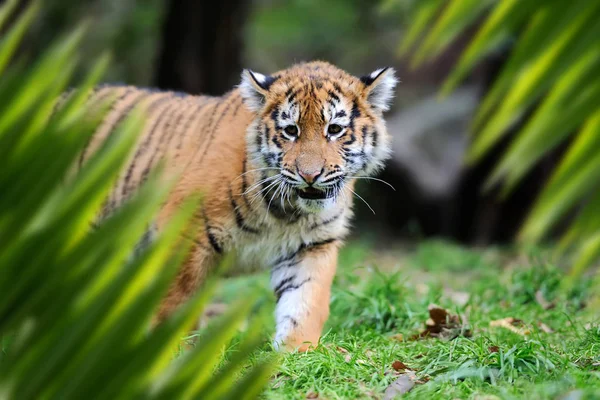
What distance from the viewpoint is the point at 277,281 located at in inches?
168

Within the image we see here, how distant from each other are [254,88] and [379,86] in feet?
2.28

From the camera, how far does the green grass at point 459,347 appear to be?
2.75m

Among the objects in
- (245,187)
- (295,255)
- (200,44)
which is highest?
(200,44)

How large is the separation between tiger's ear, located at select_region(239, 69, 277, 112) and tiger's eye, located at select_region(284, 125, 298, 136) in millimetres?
259

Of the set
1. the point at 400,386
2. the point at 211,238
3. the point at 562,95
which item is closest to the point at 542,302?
the point at 211,238

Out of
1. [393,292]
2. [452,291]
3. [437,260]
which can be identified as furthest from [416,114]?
[393,292]

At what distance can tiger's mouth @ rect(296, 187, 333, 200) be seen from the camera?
13.1ft

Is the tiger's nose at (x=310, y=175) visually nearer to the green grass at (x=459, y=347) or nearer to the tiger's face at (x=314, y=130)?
the tiger's face at (x=314, y=130)

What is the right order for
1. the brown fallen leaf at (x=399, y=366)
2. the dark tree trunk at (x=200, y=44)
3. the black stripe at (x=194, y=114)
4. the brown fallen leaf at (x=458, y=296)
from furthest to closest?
the dark tree trunk at (x=200, y=44)
the brown fallen leaf at (x=458, y=296)
the black stripe at (x=194, y=114)
the brown fallen leaf at (x=399, y=366)

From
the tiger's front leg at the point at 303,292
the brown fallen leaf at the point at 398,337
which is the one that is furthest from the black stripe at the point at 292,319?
the brown fallen leaf at the point at 398,337

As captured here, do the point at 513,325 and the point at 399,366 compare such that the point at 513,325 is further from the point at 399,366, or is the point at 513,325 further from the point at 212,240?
the point at 212,240

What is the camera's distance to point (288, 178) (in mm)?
3986

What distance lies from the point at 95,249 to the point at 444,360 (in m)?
2.38

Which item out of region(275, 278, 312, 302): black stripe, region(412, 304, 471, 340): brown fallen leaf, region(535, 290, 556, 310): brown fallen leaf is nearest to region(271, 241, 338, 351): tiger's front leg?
region(275, 278, 312, 302): black stripe
